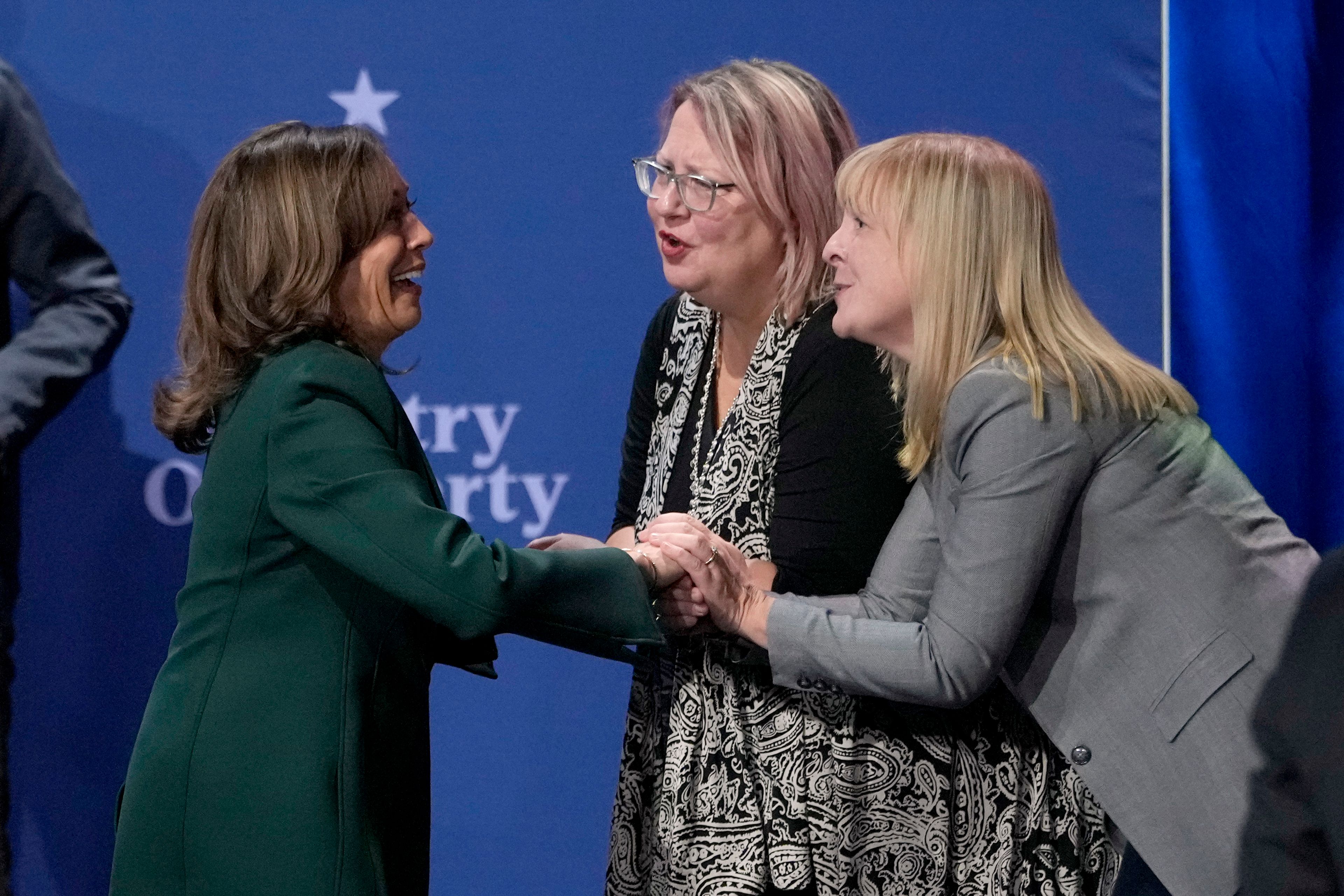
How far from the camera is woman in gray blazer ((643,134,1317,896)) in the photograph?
66.9 inches

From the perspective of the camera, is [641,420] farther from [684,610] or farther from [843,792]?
[843,792]

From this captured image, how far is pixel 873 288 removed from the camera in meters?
1.90

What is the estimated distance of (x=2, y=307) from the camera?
2.87 metres

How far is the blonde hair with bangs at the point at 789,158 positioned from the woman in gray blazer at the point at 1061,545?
297 millimetres

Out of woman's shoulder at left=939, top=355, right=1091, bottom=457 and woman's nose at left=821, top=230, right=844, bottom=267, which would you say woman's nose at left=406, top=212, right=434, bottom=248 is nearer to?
woman's nose at left=821, top=230, right=844, bottom=267

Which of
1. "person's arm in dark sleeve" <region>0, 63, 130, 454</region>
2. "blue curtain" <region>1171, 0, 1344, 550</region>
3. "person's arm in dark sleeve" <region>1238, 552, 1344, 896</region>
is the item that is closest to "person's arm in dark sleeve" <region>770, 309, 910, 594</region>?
"person's arm in dark sleeve" <region>1238, 552, 1344, 896</region>

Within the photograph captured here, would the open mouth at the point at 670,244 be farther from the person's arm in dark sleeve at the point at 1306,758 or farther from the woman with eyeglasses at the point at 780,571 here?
the person's arm in dark sleeve at the point at 1306,758

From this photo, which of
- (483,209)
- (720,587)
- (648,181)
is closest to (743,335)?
(648,181)

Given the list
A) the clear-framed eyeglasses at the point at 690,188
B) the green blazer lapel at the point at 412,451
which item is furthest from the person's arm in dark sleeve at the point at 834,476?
the green blazer lapel at the point at 412,451

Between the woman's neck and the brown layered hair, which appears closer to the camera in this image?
the brown layered hair

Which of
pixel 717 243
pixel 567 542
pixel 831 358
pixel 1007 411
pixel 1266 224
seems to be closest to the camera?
pixel 1007 411

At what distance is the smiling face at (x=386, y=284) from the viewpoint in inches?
75.4

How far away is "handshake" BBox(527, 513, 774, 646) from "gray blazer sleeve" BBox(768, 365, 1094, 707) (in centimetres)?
5

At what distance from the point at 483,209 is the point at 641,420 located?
0.93 meters
